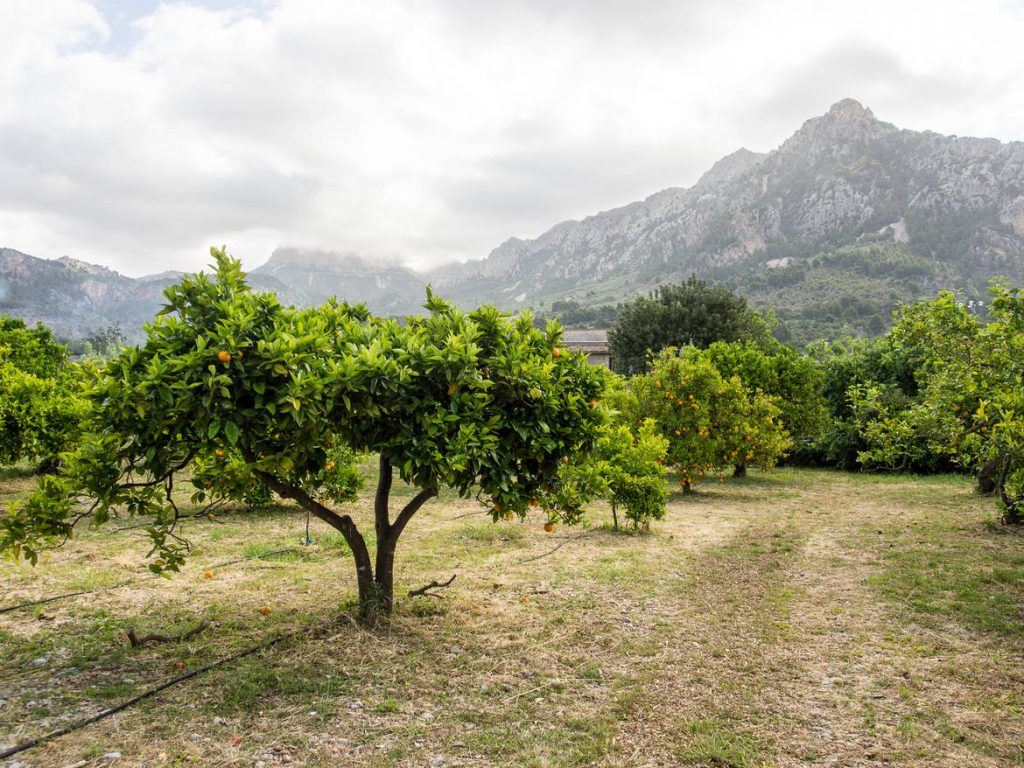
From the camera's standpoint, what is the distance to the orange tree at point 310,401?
4.11m

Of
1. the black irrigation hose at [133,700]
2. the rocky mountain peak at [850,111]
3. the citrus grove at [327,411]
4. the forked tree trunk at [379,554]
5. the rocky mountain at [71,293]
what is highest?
the rocky mountain peak at [850,111]

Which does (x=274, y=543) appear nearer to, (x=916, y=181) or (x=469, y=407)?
(x=469, y=407)

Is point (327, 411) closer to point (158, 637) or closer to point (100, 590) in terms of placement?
point (158, 637)

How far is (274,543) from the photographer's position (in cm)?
945

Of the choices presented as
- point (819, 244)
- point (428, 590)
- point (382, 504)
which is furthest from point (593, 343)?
point (819, 244)

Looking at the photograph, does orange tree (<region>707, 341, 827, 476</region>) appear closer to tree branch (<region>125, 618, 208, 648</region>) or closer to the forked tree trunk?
the forked tree trunk

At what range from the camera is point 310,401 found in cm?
410

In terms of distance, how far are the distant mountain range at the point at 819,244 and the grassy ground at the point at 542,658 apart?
66.6 m

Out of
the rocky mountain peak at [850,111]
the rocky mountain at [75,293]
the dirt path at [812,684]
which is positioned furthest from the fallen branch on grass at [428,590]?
the rocky mountain peak at [850,111]

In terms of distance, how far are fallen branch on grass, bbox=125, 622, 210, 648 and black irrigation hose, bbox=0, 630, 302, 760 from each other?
69 cm

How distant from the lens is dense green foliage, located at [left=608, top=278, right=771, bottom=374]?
3672cm

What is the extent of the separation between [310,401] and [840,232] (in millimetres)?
148460

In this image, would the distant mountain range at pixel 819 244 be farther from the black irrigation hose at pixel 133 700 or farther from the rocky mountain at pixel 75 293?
the black irrigation hose at pixel 133 700

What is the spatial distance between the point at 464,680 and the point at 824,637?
3714 mm
